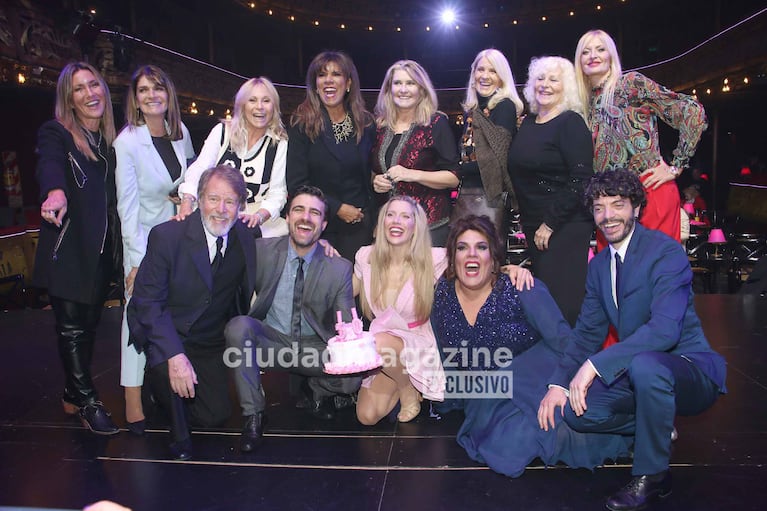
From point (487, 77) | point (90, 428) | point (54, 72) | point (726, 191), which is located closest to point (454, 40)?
point (726, 191)

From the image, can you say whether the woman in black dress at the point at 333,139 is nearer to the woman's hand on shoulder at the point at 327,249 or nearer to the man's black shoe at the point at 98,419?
the woman's hand on shoulder at the point at 327,249

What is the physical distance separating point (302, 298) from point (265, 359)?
0.34 m

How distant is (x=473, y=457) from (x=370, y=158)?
160 centimetres

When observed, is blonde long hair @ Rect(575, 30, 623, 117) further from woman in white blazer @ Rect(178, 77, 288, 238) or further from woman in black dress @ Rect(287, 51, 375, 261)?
woman in white blazer @ Rect(178, 77, 288, 238)

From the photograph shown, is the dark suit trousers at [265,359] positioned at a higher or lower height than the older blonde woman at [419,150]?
lower

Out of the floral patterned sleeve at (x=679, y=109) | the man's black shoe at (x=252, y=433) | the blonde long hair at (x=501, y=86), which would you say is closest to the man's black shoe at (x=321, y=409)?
the man's black shoe at (x=252, y=433)

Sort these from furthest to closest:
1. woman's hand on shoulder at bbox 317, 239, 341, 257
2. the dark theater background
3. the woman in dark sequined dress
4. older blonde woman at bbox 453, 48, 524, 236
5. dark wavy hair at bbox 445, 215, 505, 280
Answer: older blonde woman at bbox 453, 48, 524, 236 < woman's hand on shoulder at bbox 317, 239, 341, 257 < dark wavy hair at bbox 445, 215, 505, 280 < the woman in dark sequined dress < the dark theater background

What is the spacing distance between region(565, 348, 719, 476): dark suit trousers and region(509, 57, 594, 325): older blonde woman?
0.73 m

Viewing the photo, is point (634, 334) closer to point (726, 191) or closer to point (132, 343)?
point (132, 343)

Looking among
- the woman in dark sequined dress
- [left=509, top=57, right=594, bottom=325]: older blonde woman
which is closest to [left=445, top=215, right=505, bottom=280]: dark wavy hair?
the woman in dark sequined dress

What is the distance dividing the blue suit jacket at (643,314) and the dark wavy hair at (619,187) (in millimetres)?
113

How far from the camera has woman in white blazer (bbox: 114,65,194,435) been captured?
2.87 metres

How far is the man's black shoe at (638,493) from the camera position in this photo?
2100 mm

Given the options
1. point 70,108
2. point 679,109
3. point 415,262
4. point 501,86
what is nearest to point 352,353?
point 415,262
